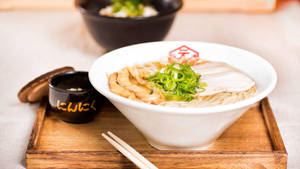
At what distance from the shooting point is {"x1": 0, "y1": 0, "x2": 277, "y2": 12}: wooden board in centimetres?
394

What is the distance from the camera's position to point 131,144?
175 cm

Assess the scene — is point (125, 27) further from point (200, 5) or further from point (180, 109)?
point (200, 5)

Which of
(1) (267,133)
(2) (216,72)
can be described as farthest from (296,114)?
(2) (216,72)

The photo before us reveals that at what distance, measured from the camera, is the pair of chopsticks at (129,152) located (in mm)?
1499

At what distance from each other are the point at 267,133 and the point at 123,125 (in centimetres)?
73

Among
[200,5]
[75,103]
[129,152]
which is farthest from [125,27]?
[200,5]

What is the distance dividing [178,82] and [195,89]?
9cm

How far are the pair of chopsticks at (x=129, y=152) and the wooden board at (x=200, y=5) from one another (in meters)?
2.62

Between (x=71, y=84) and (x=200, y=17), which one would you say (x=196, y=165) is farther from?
(x=200, y=17)

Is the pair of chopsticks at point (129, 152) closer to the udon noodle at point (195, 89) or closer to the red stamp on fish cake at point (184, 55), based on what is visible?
the udon noodle at point (195, 89)

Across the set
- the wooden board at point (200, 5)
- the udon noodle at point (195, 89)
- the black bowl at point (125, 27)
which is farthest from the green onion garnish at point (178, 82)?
the wooden board at point (200, 5)

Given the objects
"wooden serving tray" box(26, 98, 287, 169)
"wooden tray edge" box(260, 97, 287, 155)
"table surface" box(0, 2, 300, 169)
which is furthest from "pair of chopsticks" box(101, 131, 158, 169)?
"wooden tray edge" box(260, 97, 287, 155)

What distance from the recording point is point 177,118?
146 centimetres

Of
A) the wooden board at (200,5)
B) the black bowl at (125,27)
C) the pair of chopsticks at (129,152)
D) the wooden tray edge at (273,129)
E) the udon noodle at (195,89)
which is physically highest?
the udon noodle at (195,89)
